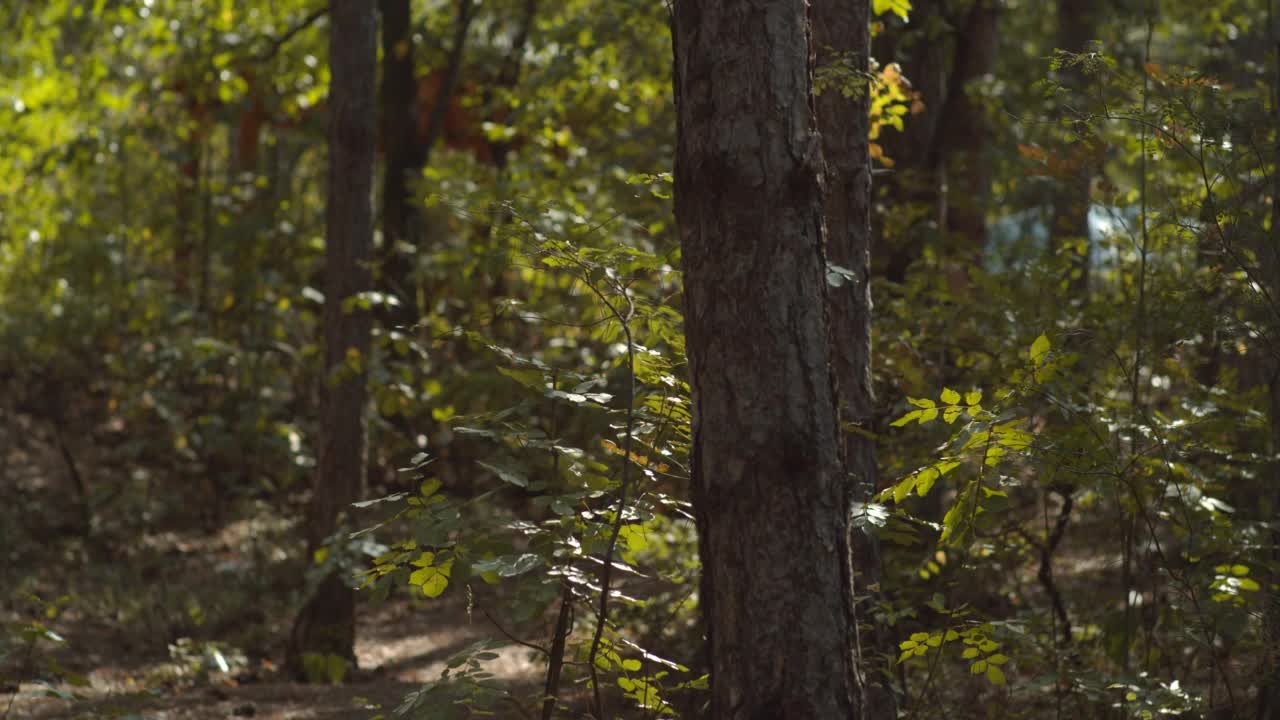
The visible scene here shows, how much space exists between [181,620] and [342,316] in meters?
2.70

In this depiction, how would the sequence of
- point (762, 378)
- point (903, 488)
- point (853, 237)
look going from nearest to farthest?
point (762, 378)
point (903, 488)
point (853, 237)

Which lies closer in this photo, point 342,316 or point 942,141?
point 342,316

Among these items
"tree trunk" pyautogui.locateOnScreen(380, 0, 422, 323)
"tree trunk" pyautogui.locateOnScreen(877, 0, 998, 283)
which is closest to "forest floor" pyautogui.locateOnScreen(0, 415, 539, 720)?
"tree trunk" pyautogui.locateOnScreen(380, 0, 422, 323)

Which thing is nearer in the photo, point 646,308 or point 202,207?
point 646,308

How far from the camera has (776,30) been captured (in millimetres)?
2596

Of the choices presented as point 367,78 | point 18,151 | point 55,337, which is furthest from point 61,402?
point 367,78

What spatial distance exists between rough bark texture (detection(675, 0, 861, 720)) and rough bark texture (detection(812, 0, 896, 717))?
4.53 ft

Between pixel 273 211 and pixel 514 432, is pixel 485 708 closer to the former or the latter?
pixel 514 432

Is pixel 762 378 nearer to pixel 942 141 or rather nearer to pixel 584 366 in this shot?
pixel 584 366

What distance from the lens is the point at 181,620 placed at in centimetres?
762

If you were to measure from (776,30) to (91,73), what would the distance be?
10270 mm

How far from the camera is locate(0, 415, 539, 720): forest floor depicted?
5.82m

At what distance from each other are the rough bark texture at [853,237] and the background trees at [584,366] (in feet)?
0.10

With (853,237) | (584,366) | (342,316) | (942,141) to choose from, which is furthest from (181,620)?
(942,141)
